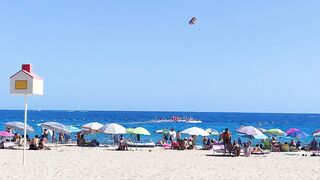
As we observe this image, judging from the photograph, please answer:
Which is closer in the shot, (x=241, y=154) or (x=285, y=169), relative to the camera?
(x=285, y=169)

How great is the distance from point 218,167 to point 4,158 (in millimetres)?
7602

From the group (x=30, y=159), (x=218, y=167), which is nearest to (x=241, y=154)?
(x=218, y=167)

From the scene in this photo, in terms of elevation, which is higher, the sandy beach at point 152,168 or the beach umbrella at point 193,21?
the beach umbrella at point 193,21

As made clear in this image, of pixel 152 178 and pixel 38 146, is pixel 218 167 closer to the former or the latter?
pixel 152 178

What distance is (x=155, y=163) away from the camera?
1731 centimetres

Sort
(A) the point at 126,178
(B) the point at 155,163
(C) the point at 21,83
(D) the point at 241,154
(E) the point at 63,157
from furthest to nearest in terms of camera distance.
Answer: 1. (D) the point at 241,154
2. (E) the point at 63,157
3. (B) the point at 155,163
4. (C) the point at 21,83
5. (A) the point at 126,178

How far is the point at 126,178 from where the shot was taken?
525 inches

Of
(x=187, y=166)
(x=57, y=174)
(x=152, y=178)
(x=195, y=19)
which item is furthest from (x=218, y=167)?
(x=195, y=19)

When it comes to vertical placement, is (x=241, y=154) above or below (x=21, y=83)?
below

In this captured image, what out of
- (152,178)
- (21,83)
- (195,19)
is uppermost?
(195,19)

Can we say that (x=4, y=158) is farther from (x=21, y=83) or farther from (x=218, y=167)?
(x=218, y=167)

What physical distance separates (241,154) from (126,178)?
9.93 metres

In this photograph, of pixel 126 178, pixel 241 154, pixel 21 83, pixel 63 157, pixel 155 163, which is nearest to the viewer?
pixel 126 178

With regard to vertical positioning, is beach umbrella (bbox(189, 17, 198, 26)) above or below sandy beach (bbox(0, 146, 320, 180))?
above
